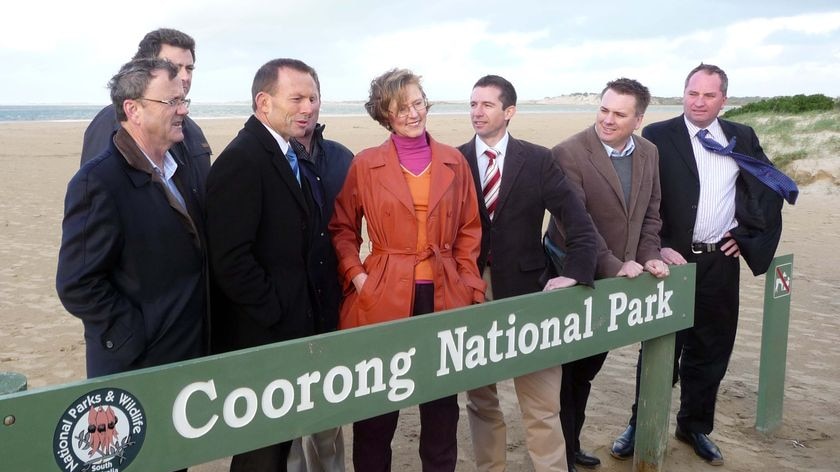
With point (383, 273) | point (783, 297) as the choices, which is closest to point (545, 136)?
point (783, 297)

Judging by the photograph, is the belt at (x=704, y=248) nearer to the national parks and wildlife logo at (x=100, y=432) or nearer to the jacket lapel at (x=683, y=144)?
the jacket lapel at (x=683, y=144)

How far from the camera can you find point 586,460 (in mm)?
3938

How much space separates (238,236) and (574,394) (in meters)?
2.03

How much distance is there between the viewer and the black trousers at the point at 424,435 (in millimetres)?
2971

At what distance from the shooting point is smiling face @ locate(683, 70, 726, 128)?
3.96 m

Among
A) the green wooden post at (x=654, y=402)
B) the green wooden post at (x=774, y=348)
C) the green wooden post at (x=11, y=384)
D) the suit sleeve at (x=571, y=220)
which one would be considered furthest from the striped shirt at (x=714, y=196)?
the green wooden post at (x=11, y=384)

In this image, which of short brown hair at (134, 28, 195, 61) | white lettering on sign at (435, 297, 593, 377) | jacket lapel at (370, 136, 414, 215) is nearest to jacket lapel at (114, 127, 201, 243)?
jacket lapel at (370, 136, 414, 215)

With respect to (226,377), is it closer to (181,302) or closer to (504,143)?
(181,302)

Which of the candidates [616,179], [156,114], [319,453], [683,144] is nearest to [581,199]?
[616,179]

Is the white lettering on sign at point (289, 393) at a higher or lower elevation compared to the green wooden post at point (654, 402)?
higher

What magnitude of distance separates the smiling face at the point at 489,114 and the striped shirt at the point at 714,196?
1284 millimetres

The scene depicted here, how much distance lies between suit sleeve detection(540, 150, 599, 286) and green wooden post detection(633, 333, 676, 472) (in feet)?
2.17

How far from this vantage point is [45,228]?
9969 millimetres

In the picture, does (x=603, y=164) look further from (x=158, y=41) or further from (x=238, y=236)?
(x=158, y=41)
